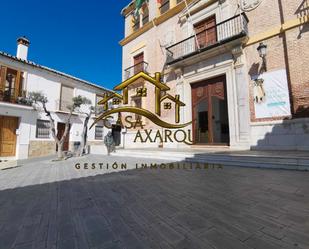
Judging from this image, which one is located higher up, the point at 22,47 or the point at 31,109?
the point at 22,47

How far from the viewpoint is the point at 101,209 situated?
1.99 metres

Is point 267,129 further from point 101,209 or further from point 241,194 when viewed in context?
point 101,209

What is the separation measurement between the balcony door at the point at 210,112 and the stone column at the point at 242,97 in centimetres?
80

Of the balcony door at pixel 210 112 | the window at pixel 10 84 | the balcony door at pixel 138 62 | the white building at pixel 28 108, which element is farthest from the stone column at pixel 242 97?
the window at pixel 10 84

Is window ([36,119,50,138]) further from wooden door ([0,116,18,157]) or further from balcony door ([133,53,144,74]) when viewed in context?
balcony door ([133,53,144,74])

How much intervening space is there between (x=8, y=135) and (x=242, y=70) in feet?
43.1

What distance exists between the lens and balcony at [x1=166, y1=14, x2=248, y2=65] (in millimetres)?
6742

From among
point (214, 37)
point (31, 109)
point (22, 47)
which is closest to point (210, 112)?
point (214, 37)

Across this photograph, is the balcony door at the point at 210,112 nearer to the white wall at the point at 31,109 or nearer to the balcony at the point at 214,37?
the balcony at the point at 214,37

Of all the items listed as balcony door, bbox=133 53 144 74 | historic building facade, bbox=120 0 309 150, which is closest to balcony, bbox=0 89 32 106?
balcony door, bbox=133 53 144 74

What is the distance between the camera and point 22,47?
1259 centimetres

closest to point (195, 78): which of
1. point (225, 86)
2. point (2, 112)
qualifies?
point (225, 86)

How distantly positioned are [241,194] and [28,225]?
2465 mm

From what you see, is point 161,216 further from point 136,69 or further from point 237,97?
point 136,69
